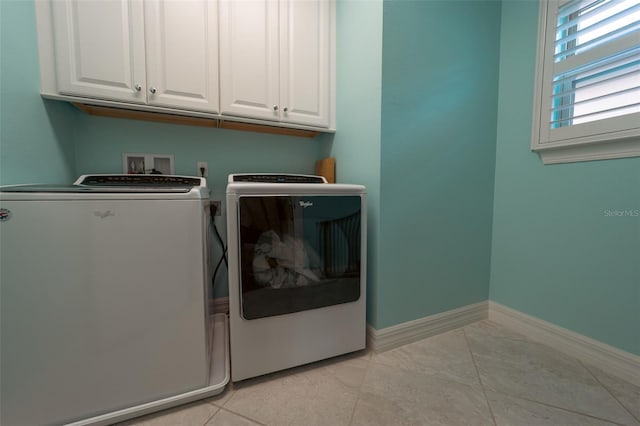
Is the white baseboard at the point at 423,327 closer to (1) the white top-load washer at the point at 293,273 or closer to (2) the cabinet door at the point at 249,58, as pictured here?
(1) the white top-load washer at the point at 293,273

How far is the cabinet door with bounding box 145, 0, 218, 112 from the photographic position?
1208 millimetres

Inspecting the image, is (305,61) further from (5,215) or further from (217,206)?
(5,215)

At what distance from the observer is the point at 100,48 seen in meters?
1.13

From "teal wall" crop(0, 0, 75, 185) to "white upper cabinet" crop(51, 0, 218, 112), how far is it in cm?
9

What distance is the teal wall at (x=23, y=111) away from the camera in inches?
35.7

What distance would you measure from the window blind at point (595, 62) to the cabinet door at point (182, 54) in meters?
1.80

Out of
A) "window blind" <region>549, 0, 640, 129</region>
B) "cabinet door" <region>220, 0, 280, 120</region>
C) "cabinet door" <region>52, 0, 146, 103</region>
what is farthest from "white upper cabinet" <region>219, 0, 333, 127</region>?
"window blind" <region>549, 0, 640, 129</region>

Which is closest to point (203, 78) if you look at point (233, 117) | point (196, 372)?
point (233, 117)

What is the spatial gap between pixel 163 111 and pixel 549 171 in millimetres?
2071

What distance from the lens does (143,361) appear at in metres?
0.89

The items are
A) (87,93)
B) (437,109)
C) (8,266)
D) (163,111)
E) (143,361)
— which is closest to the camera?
(8,266)

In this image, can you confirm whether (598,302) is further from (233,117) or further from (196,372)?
(233,117)

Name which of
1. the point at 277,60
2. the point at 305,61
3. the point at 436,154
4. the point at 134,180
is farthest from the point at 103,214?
the point at 436,154

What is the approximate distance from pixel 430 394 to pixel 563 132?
1.42m
